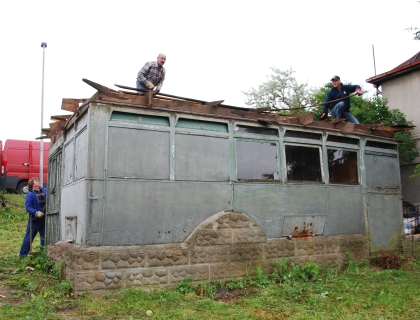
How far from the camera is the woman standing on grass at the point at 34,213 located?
32.6ft

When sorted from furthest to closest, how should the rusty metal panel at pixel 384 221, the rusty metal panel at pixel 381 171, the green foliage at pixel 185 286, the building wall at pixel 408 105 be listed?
1. the building wall at pixel 408 105
2. the rusty metal panel at pixel 381 171
3. the rusty metal panel at pixel 384 221
4. the green foliage at pixel 185 286

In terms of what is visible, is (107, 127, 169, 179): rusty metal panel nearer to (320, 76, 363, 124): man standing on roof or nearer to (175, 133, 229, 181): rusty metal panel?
(175, 133, 229, 181): rusty metal panel

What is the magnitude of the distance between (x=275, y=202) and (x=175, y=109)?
2.81m

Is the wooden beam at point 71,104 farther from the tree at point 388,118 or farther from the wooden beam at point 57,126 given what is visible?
the tree at point 388,118

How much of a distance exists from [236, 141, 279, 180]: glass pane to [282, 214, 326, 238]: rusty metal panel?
961mm

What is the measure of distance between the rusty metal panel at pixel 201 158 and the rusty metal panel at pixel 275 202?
52 centimetres

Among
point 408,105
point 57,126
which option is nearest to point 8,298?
point 57,126

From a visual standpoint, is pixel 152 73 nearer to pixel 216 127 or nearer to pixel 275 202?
pixel 216 127

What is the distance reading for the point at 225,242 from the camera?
7.61m

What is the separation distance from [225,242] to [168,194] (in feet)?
4.65

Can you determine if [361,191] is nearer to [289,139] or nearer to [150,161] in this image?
[289,139]

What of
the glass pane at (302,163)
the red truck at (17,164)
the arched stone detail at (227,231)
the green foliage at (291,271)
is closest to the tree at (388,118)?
the glass pane at (302,163)

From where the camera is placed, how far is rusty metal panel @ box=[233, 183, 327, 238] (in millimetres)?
8055

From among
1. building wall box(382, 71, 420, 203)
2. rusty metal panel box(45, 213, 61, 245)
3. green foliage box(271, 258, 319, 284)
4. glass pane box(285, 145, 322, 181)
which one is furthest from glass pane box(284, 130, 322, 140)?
building wall box(382, 71, 420, 203)
